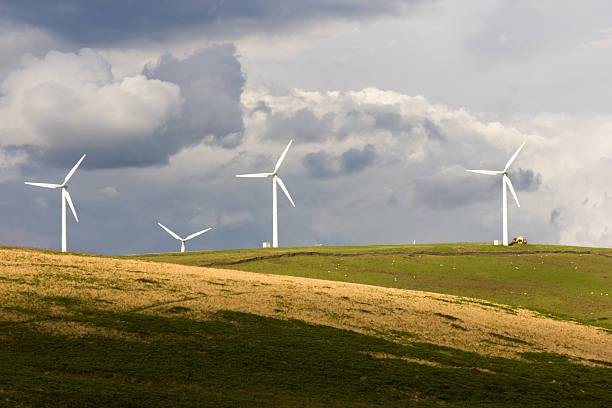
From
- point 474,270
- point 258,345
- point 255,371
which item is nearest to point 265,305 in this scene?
point 258,345

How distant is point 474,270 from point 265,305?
69442 mm

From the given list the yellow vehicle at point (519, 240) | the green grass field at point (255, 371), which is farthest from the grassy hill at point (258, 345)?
the yellow vehicle at point (519, 240)

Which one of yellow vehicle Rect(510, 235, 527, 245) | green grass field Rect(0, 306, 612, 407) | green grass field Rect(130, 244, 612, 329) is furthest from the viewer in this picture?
yellow vehicle Rect(510, 235, 527, 245)

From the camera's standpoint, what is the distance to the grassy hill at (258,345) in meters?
30.0

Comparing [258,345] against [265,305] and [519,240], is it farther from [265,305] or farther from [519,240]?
[519,240]

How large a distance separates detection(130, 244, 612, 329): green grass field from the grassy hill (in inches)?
Result: 1077

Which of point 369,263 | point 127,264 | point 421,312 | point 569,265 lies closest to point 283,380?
point 421,312

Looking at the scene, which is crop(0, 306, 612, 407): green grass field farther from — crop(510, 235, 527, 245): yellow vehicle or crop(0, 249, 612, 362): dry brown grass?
crop(510, 235, 527, 245): yellow vehicle

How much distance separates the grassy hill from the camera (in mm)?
30000

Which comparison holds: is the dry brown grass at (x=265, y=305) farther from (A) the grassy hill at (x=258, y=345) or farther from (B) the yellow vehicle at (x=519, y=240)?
(B) the yellow vehicle at (x=519, y=240)

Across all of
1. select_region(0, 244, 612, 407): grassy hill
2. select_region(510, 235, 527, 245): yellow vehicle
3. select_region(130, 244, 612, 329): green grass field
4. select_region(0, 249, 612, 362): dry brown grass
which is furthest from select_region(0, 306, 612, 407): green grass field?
select_region(510, 235, 527, 245): yellow vehicle

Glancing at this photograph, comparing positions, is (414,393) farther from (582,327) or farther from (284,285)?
(582,327)

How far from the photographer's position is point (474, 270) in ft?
359

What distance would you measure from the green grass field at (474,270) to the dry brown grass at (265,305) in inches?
1059
